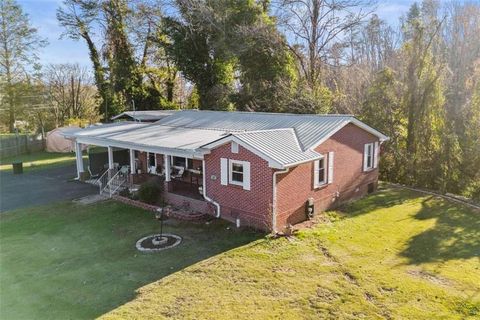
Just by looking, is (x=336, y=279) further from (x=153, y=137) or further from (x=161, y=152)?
(x=153, y=137)

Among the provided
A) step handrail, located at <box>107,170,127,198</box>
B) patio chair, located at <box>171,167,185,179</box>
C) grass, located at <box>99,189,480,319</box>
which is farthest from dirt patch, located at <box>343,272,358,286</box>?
step handrail, located at <box>107,170,127,198</box>

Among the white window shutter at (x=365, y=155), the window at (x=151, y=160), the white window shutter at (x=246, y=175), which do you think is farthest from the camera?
the window at (x=151, y=160)

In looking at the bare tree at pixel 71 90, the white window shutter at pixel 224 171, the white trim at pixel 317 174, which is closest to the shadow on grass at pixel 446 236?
the white trim at pixel 317 174

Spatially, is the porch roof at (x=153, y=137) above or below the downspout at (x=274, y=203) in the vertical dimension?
above

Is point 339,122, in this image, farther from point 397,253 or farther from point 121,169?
point 121,169

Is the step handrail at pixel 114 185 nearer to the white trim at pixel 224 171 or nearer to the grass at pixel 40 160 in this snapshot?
the white trim at pixel 224 171

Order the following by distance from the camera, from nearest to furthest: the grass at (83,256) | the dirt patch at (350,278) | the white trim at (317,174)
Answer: the grass at (83,256) < the dirt patch at (350,278) < the white trim at (317,174)
